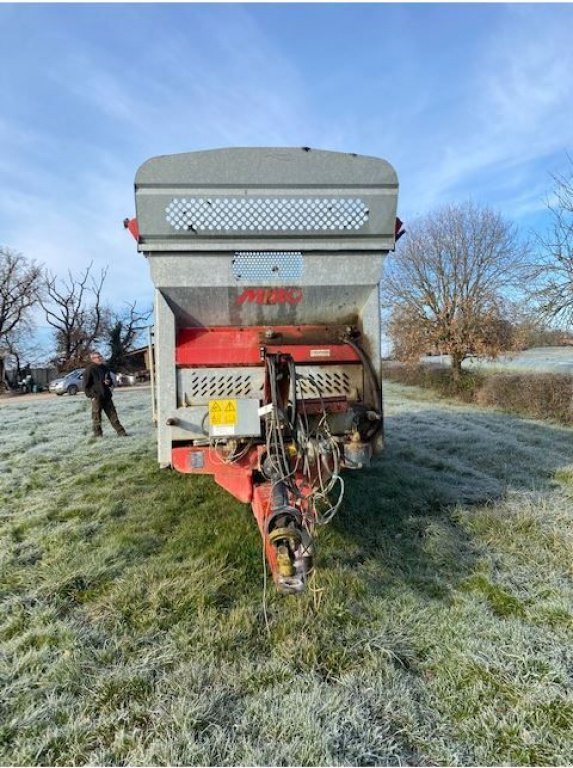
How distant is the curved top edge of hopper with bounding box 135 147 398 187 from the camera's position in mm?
3324

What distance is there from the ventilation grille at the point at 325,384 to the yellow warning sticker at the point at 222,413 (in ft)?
1.88

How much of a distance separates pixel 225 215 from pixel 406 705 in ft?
10.3

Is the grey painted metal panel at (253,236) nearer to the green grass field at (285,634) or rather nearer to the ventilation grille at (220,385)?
the ventilation grille at (220,385)

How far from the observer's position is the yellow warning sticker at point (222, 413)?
326 centimetres

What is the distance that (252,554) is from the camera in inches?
155

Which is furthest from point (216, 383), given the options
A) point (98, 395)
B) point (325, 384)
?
point (98, 395)

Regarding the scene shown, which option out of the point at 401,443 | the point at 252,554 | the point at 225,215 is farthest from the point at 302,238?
the point at 401,443

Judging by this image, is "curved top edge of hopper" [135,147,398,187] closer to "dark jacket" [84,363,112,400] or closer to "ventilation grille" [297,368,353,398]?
"ventilation grille" [297,368,353,398]

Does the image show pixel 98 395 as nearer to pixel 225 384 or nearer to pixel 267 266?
pixel 225 384

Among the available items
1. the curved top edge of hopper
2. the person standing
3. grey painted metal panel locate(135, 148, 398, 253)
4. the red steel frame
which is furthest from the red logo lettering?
the person standing

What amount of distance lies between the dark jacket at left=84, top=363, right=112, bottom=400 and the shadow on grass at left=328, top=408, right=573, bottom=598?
18.3 ft

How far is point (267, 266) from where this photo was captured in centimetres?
360

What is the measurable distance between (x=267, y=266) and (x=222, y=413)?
116 cm

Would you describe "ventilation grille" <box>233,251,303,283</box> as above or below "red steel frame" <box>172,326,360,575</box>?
above
